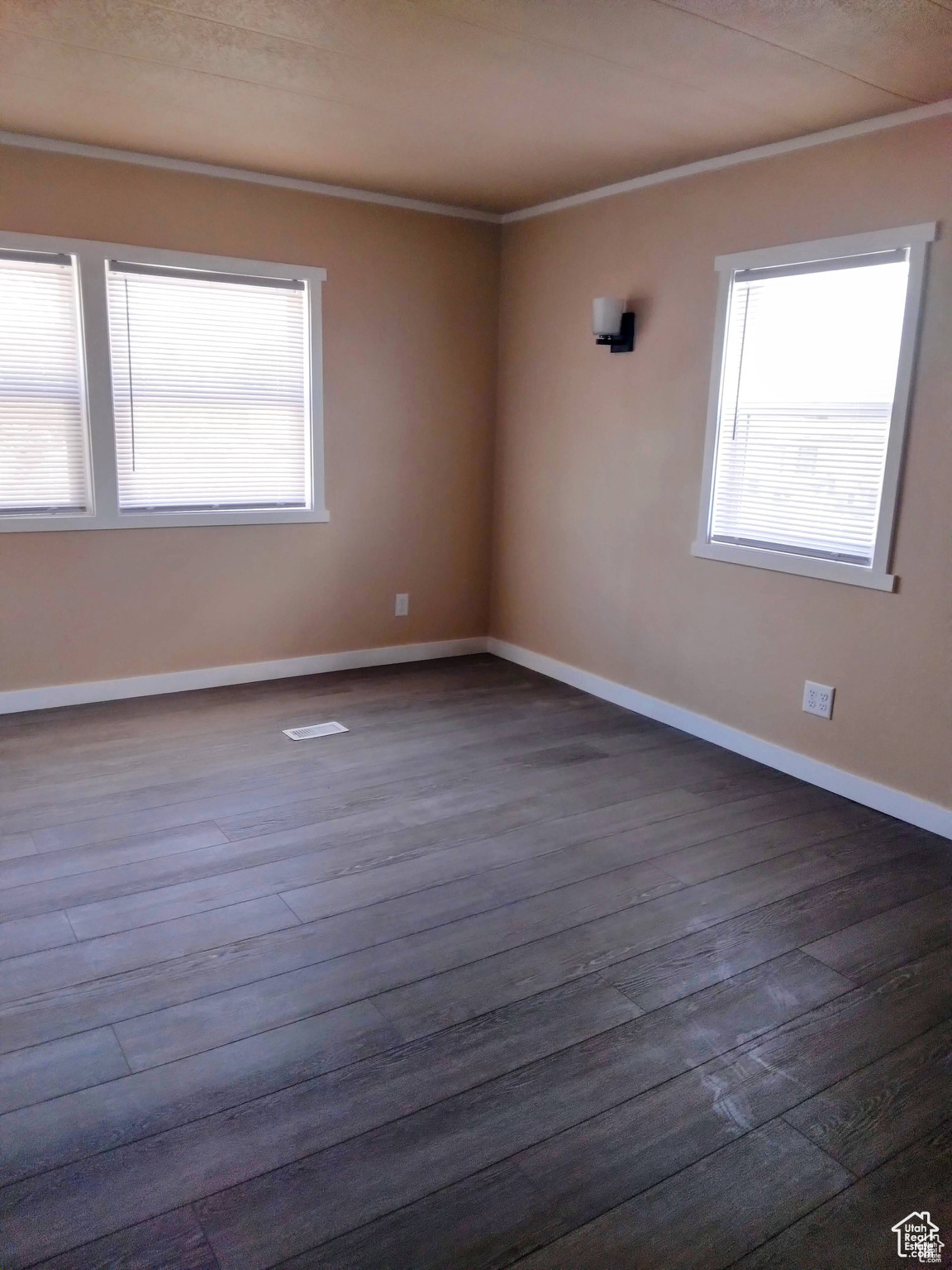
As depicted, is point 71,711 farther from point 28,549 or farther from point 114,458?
point 114,458

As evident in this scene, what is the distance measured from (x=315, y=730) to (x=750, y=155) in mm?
2909

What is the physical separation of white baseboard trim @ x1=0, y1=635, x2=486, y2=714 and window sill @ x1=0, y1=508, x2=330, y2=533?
2.34 ft

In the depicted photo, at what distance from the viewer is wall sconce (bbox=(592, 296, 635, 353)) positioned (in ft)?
13.5

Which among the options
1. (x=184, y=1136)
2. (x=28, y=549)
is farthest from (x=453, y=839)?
(x=28, y=549)

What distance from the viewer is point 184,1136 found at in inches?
68.9

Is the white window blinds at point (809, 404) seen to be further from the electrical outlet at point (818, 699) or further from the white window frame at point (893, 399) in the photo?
the electrical outlet at point (818, 699)

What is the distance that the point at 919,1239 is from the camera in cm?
158

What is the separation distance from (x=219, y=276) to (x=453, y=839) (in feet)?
9.39

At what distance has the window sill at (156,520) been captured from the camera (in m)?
3.98

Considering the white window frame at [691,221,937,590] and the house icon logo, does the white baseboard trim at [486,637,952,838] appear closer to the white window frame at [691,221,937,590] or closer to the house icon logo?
the white window frame at [691,221,937,590]

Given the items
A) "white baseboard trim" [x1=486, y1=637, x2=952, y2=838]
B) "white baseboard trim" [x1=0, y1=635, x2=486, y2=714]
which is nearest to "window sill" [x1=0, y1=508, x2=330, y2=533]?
"white baseboard trim" [x1=0, y1=635, x2=486, y2=714]

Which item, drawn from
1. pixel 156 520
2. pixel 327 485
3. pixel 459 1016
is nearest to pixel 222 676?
pixel 156 520

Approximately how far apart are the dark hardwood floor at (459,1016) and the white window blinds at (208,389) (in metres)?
1.42

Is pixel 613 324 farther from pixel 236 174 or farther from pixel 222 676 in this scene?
pixel 222 676
